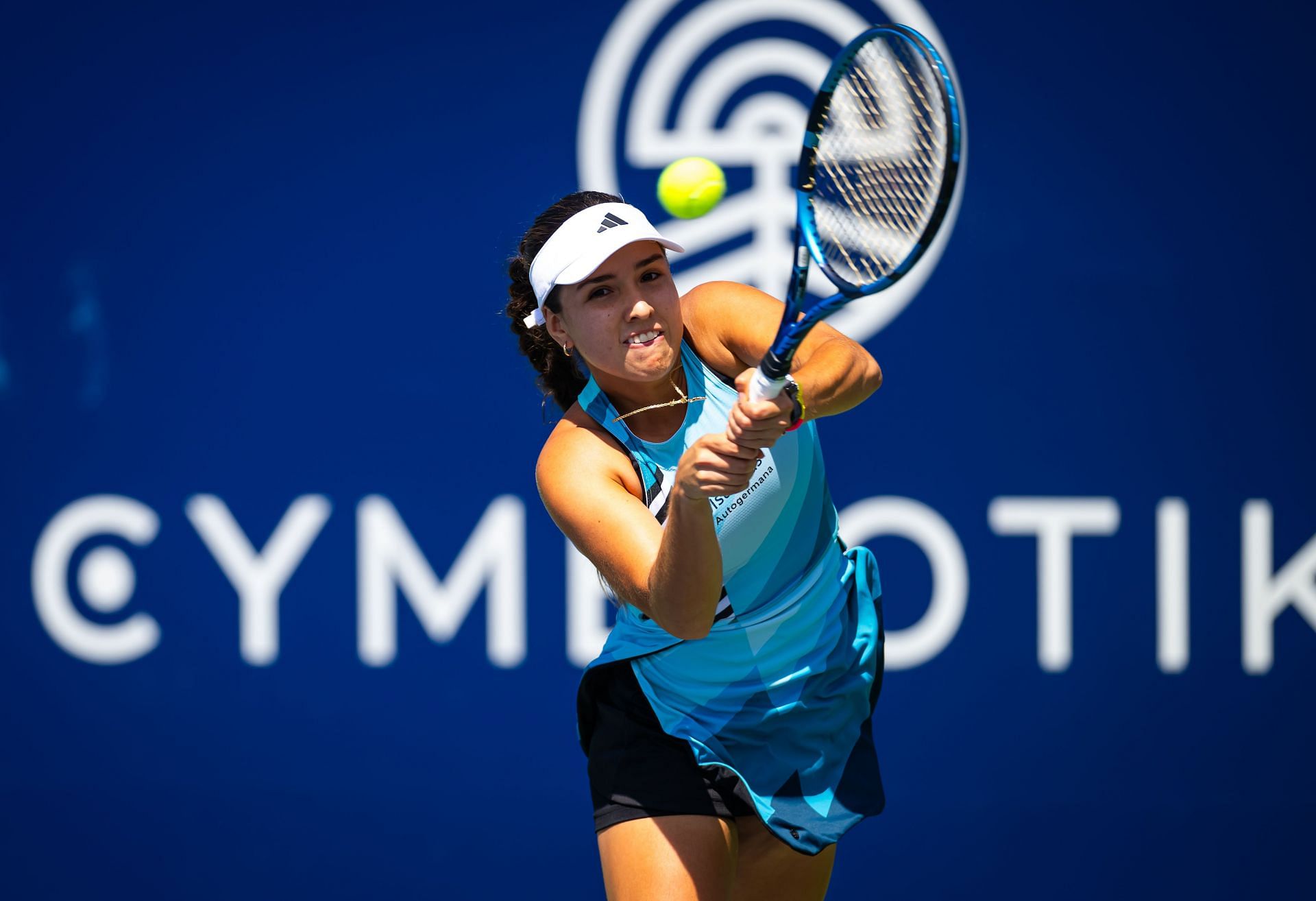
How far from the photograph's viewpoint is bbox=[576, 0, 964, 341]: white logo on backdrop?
3.60 meters

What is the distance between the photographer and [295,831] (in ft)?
12.4

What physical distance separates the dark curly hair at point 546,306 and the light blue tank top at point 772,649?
0.15m

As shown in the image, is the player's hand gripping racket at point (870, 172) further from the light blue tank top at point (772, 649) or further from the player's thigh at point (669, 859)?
the player's thigh at point (669, 859)

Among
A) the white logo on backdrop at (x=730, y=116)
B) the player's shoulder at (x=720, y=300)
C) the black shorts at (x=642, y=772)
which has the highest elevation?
the white logo on backdrop at (x=730, y=116)

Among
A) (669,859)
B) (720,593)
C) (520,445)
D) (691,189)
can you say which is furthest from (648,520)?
(520,445)

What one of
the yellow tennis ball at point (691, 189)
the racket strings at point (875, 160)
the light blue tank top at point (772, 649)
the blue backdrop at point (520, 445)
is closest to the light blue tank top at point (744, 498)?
the light blue tank top at point (772, 649)

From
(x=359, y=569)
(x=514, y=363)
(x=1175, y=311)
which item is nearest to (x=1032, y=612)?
(x=1175, y=311)

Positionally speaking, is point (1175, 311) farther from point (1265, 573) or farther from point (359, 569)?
point (359, 569)

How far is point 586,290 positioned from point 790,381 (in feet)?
1.56

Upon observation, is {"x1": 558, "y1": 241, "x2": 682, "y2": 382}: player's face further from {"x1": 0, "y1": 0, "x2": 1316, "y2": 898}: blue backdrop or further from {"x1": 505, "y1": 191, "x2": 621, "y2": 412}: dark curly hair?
{"x1": 0, "y1": 0, "x2": 1316, "y2": 898}: blue backdrop

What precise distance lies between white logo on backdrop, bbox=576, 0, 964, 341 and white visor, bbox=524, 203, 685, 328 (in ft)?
4.55

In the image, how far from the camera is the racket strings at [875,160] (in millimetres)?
2049

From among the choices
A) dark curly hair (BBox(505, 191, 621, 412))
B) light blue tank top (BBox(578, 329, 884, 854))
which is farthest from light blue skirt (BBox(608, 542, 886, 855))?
dark curly hair (BBox(505, 191, 621, 412))

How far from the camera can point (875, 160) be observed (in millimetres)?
2242
